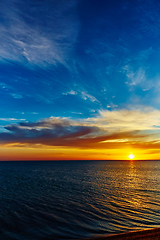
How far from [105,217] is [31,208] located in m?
14.8

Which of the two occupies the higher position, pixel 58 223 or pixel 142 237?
pixel 142 237

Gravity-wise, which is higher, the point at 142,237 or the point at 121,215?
the point at 142,237

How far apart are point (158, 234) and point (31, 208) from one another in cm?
2310

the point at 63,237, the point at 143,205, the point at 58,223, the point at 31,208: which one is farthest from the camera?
the point at 143,205

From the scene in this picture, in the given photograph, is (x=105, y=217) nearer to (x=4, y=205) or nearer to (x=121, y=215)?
(x=121, y=215)

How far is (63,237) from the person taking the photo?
757 inches

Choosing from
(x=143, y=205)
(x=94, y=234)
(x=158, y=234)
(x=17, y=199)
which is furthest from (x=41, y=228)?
(x=143, y=205)

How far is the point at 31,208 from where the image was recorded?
30469mm

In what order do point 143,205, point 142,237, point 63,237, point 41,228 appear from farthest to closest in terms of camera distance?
point 143,205 → point 41,228 → point 63,237 → point 142,237

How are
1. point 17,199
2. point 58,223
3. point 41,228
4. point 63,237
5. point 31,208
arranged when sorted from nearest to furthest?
point 63,237, point 41,228, point 58,223, point 31,208, point 17,199

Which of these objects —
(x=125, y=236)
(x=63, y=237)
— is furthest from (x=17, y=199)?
(x=125, y=236)

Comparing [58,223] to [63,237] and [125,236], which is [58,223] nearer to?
[63,237]

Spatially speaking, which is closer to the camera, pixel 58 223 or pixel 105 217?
pixel 58 223

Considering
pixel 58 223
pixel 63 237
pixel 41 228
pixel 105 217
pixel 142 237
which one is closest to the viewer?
pixel 142 237
